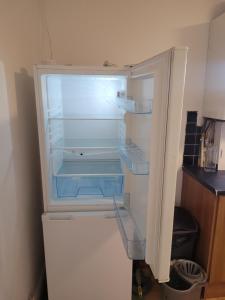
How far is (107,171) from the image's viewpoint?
1.58 metres

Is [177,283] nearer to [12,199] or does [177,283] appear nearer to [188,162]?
[188,162]

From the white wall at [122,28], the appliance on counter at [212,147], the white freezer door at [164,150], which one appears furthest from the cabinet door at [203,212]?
the white wall at [122,28]

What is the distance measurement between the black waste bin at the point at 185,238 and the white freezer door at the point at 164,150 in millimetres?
936

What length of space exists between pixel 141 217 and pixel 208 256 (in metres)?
0.90

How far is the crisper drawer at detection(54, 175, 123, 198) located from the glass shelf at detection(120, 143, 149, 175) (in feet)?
1.41

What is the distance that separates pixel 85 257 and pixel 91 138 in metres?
0.83

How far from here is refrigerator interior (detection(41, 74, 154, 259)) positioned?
4.22 ft

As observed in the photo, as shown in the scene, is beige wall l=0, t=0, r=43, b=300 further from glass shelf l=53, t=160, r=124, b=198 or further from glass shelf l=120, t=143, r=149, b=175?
glass shelf l=120, t=143, r=149, b=175

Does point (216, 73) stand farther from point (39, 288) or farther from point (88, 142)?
point (39, 288)

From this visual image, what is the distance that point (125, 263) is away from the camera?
1.44 m

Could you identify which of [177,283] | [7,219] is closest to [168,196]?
[7,219]

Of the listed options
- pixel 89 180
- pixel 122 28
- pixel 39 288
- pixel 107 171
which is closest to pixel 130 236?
pixel 107 171

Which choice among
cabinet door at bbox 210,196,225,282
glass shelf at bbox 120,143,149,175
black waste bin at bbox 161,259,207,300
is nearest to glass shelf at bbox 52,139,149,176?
glass shelf at bbox 120,143,149,175

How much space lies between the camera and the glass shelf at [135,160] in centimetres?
89
